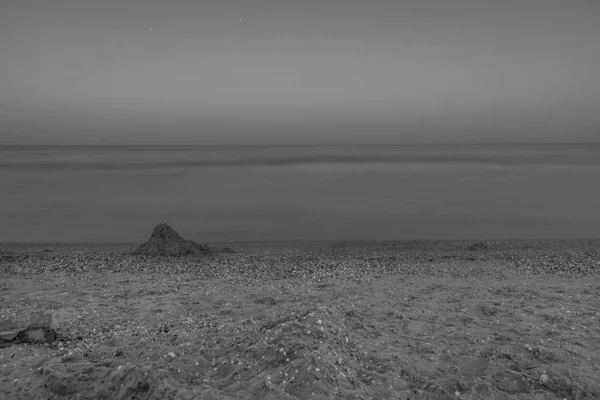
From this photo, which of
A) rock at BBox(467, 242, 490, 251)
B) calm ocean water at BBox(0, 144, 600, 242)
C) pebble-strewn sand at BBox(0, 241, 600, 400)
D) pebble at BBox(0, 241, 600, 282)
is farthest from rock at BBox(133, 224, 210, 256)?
rock at BBox(467, 242, 490, 251)

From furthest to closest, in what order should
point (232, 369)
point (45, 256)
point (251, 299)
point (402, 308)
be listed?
1. point (45, 256)
2. point (251, 299)
3. point (402, 308)
4. point (232, 369)

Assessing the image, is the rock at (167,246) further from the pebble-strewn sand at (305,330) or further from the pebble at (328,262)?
the pebble-strewn sand at (305,330)

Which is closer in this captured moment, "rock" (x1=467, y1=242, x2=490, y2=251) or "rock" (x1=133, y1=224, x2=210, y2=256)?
"rock" (x1=133, y1=224, x2=210, y2=256)

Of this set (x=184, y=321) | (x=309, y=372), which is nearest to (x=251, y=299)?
(x=184, y=321)

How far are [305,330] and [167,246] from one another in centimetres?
619

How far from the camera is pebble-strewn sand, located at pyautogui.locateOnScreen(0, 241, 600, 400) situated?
3834 millimetres

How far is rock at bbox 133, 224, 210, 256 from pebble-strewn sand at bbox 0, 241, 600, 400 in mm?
734

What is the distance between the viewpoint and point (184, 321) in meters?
5.38

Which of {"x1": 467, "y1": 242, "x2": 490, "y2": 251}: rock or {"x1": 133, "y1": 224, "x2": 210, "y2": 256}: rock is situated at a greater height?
{"x1": 133, "y1": 224, "x2": 210, "y2": 256}: rock

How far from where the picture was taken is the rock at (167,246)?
9.56 meters

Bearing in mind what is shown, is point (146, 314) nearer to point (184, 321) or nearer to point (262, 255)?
point (184, 321)

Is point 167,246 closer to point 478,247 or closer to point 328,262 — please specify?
point 328,262

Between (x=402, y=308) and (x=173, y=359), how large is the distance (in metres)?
3.27

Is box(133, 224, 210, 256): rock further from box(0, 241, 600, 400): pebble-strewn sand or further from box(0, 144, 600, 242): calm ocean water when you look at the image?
box(0, 144, 600, 242): calm ocean water
